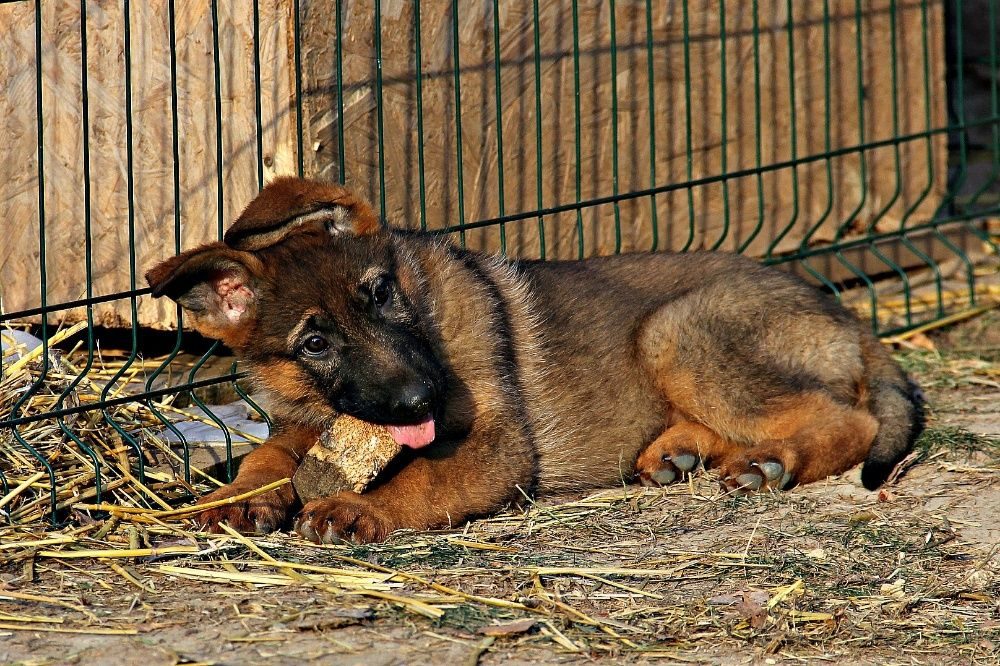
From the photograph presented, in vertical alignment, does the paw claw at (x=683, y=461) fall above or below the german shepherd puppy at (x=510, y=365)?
below

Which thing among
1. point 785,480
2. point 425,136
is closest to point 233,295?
point 425,136

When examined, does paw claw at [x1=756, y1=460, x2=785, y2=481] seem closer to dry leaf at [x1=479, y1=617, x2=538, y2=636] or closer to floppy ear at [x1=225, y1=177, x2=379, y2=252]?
dry leaf at [x1=479, y1=617, x2=538, y2=636]

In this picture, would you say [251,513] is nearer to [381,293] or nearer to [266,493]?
[266,493]

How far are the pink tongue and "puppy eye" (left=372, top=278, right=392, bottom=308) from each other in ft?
1.38

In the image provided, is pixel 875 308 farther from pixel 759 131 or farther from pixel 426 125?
A: pixel 426 125

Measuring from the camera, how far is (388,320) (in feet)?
14.6

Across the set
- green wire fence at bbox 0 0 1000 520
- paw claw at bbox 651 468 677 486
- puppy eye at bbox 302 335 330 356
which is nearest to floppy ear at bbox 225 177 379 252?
puppy eye at bbox 302 335 330 356

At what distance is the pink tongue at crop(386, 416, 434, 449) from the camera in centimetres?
446

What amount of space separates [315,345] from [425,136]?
1996mm

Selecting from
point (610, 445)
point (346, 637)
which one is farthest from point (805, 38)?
point (346, 637)

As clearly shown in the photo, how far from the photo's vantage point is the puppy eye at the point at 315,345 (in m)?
4.40

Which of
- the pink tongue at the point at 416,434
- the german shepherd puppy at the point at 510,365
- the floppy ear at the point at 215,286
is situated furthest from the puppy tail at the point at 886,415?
the floppy ear at the point at 215,286

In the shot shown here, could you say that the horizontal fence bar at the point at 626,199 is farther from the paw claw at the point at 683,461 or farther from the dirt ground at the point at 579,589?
the paw claw at the point at 683,461

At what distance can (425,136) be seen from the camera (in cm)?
615
